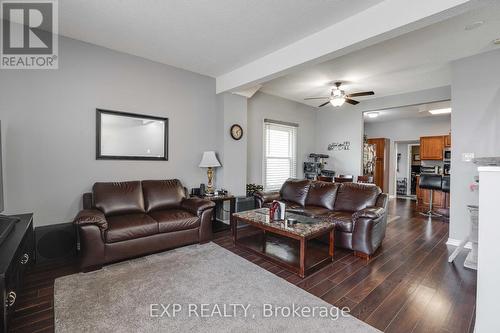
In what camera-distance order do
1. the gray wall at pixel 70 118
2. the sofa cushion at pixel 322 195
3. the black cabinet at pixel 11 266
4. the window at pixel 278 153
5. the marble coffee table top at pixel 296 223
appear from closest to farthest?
the black cabinet at pixel 11 266
the marble coffee table top at pixel 296 223
the gray wall at pixel 70 118
the sofa cushion at pixel 322 195
the window at pixel 278 153

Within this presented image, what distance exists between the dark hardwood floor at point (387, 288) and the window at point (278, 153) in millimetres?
2653

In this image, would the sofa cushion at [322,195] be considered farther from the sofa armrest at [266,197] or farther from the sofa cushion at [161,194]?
the sofa cushion at [161,194]

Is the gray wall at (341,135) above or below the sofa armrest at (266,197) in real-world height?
above

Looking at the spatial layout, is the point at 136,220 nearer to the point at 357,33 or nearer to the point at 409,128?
the point at 357,33

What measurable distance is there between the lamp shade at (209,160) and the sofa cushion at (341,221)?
7.00 ft

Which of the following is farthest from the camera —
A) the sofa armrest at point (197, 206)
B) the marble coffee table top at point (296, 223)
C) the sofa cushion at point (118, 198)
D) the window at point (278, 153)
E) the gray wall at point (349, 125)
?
the window at point (278, 153)

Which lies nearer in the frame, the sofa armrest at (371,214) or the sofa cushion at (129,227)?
the sofa cushion at (129,227)

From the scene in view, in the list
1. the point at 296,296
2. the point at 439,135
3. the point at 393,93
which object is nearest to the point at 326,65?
the point at 393,93

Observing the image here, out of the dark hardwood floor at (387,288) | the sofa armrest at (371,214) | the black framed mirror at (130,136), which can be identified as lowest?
the dark hardwood floor at (387,288)

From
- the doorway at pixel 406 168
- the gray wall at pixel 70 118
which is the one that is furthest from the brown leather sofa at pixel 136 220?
the doorway at pixel 406 168

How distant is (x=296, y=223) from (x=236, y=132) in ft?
7.81

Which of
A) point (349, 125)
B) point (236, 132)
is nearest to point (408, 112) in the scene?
point (349, 125)

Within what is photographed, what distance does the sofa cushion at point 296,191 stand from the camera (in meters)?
4.44

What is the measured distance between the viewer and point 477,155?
3424 mm
